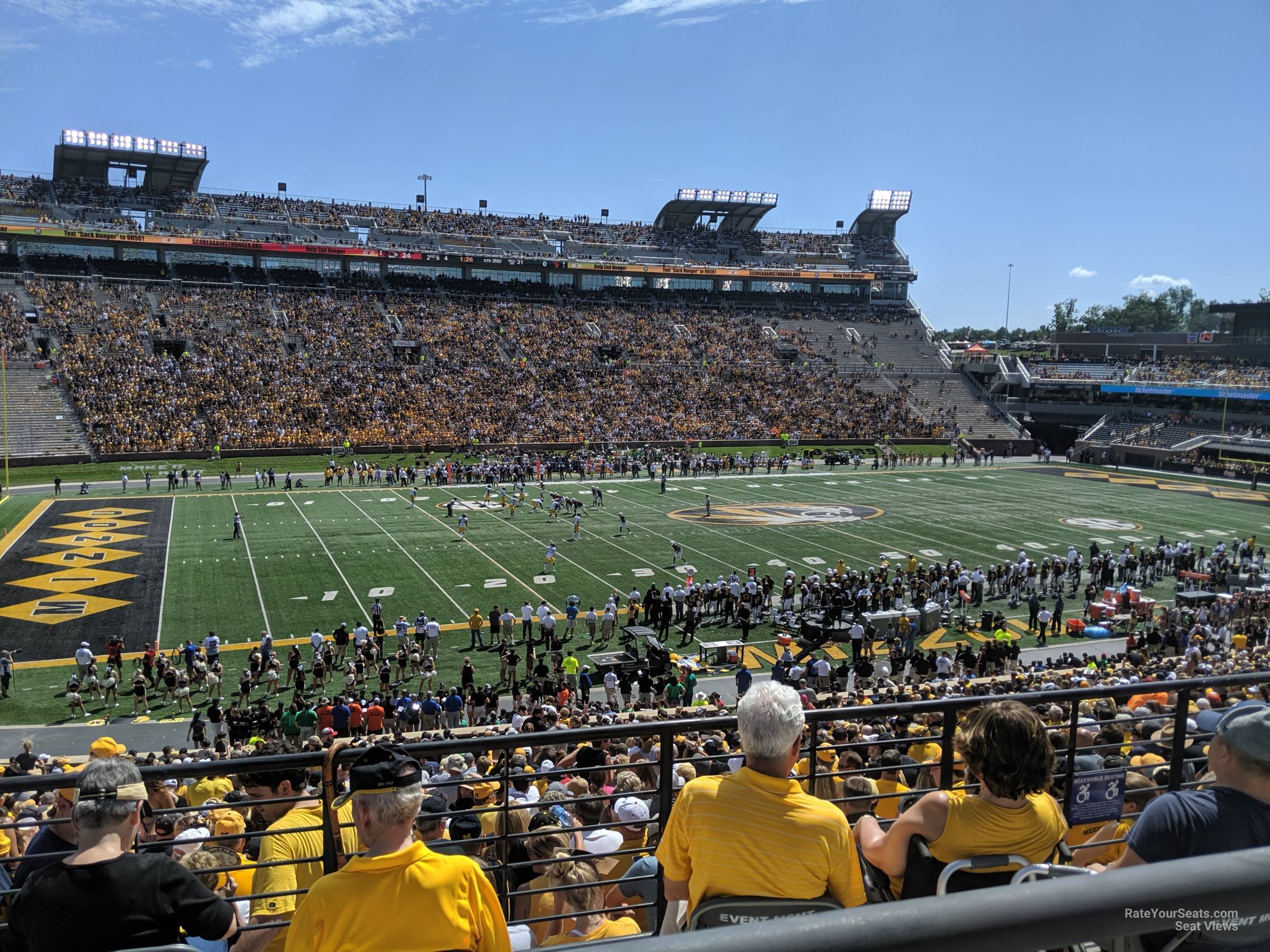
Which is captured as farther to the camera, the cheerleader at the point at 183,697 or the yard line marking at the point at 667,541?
the yard line marking at the point at 667,541

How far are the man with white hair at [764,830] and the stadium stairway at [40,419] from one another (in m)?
53.4

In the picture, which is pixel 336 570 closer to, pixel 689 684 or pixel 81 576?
pixel 81 576

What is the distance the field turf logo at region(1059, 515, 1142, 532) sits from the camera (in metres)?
38.9

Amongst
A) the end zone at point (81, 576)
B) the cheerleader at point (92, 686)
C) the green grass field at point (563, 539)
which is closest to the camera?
the cheerleader at point (92, 686)

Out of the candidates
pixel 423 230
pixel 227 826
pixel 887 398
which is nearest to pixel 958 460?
pixel 887 398

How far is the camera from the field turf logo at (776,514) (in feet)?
129

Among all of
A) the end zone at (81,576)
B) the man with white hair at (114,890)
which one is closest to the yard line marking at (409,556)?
the end zone at (81,576)

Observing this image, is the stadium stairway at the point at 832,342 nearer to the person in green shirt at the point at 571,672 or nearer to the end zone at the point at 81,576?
the end zone at the point at 81,576

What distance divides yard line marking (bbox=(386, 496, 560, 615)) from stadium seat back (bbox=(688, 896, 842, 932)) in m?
20.9

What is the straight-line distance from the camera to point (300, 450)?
173ft

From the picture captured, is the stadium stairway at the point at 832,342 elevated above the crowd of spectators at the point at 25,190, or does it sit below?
below

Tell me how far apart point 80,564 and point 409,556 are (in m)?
10.5

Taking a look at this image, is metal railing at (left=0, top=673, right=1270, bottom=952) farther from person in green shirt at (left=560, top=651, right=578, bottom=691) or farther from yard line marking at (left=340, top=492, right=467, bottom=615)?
yard line marking at (left=340, top=492, right=467, bottom=615)

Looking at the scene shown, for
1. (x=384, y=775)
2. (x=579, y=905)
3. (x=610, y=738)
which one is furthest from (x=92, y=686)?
(x=384, y=775)
